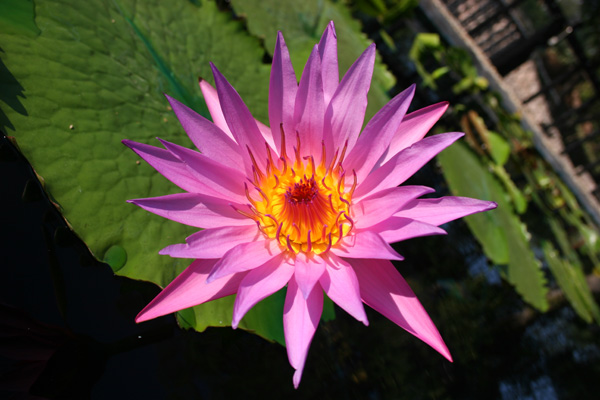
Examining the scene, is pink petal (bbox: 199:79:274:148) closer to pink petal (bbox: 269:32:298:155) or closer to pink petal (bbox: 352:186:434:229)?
pink petal (bbox: 269:32:298:155)

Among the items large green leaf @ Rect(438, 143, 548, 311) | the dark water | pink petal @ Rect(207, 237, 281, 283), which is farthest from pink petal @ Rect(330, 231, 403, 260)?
large green leaf @ Rect(438, 143, 548, 311)

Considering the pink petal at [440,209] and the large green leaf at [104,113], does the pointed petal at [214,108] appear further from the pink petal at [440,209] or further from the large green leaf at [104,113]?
the pink petal at [440,209]

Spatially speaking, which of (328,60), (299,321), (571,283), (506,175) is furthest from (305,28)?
(571,283)

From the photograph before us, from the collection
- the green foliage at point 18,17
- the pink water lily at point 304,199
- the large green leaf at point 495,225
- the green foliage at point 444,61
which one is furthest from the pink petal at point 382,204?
the green foliage at point 444,61

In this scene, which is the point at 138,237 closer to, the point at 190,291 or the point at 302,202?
the point at 190,291

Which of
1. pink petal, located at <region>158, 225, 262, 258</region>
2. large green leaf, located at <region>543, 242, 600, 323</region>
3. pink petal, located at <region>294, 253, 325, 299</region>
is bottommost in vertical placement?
large green leaf, located at <region>543, 242, 600, 323</region>
